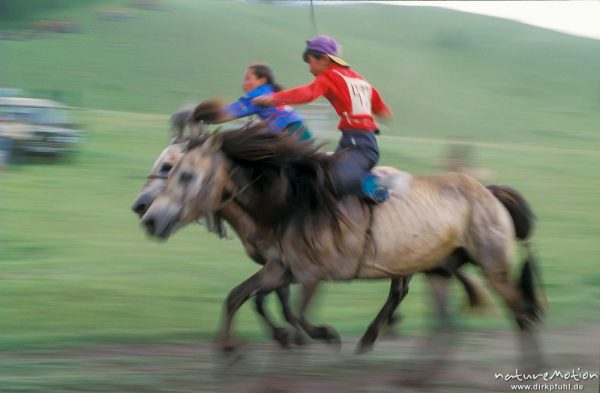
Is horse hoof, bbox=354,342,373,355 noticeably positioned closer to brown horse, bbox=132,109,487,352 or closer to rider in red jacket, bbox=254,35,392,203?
brown horse, bbox=132,109,487,352

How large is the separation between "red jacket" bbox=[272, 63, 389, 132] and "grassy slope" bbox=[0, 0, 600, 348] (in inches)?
96.5

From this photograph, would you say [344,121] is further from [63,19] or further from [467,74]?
[467,74]

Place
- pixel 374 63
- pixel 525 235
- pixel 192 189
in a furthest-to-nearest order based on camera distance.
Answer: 1. pixel 374 63
2. pixel 525 235
3. pixel 192 189

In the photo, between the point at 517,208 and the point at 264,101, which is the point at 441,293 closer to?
the point at 517,208

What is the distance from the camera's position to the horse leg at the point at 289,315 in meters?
6.95

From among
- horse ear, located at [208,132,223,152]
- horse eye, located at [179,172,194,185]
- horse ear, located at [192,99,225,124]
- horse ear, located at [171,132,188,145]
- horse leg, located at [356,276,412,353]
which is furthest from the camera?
horse ear, located at [171,132,188,145]

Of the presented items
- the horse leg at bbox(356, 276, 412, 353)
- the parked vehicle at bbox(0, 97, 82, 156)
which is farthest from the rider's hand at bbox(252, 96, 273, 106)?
the parked vehicle at bbox(0, 97, 82, 156)

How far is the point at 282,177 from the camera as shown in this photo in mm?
6238

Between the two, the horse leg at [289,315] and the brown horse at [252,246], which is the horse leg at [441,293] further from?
the horse leg at [289,315]

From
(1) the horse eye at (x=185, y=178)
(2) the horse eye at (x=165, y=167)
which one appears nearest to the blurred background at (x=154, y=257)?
(1) the horse eye at (x=185, y=178)

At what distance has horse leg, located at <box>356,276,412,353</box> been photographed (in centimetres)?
694

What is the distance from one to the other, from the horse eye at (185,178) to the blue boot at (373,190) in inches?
45.3

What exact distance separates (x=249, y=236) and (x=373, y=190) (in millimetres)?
929

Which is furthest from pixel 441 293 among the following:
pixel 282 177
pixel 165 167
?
pixel 165 167
